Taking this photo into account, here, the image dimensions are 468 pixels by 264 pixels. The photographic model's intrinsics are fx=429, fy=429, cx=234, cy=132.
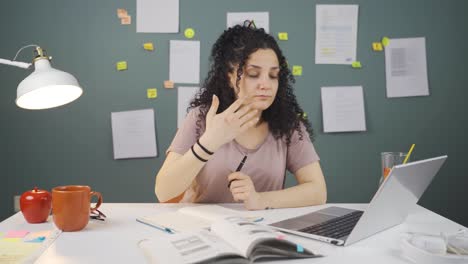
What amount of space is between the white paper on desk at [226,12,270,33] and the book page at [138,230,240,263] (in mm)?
1713

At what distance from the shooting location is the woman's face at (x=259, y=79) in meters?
1.40

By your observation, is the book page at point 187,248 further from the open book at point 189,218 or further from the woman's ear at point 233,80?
the woman's ear at point 233,80

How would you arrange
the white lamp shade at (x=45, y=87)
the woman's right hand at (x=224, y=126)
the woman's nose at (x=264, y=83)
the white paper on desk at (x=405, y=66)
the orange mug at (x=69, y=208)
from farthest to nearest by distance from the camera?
the white paper on desk at (x=405, y=66), the woman's nose at (x=264, y=83), the woman's right hand at (x=224, y=126), the white lamp shade at (x=45, y=87), the orange mug at (x=69, y=208)

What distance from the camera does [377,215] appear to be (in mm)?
908

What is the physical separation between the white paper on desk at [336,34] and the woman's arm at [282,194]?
45.8 inches

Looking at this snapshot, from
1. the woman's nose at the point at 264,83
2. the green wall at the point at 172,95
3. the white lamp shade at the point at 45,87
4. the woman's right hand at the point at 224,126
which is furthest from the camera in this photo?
the green wall at the point at 172,95

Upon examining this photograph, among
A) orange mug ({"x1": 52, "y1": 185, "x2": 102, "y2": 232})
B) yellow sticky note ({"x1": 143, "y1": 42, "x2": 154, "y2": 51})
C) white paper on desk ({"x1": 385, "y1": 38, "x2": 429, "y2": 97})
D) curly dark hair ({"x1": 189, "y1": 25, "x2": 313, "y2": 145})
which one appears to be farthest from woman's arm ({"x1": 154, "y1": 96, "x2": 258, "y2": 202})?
white paper on desk ({"x1": 385, "y1": 38, "x2": 429, "y2": 97})

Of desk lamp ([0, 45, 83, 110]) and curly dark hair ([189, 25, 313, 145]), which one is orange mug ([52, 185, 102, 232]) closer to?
desk lamp ([0, 45, 83, 110])

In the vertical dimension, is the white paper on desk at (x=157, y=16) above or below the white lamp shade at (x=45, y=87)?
above

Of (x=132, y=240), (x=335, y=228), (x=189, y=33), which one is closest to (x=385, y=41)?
(x=189, y=33)

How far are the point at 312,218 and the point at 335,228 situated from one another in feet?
0.36

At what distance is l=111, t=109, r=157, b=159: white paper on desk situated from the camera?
236 cm

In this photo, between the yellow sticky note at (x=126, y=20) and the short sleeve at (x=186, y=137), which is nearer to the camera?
the short sleeve at (x=186, y=137)

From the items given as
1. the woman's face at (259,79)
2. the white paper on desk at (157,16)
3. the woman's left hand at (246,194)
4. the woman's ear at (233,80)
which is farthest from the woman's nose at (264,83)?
the white paper on desk at (157,16)
